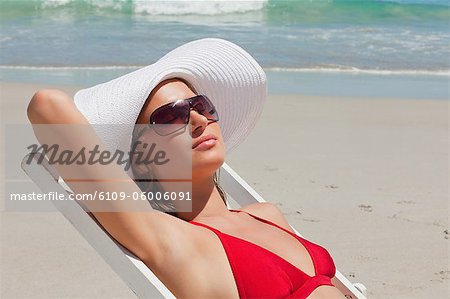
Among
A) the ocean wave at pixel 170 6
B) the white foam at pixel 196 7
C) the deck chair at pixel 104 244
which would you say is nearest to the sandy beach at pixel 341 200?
the deck chair at pixel 104 244

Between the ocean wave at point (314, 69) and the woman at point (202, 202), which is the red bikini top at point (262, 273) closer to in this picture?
the woman at point (202, 202)

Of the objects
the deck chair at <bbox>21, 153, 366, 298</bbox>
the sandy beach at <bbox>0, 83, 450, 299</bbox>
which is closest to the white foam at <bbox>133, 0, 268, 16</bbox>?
the sandy beach at <bbox>0, 83, 450, 299</bbox>

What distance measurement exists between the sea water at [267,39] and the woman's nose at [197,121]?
792cm

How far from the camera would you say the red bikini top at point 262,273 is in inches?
101

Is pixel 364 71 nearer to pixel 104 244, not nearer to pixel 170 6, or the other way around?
pixel 170 6

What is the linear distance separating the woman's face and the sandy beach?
66.4 inches

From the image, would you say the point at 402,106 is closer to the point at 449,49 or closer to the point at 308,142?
the point at 308,142

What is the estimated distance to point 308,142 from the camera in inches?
305

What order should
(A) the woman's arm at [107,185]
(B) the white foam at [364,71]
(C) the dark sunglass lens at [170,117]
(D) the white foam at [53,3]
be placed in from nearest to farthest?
(A) the woman's arm at [107,185], (C) the dark sunglass lens at [170,117], (B) the white foam at [364,71], (D) the white foam at [53,3]

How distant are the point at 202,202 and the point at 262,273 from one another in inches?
14.8

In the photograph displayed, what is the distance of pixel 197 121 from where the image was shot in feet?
9.08

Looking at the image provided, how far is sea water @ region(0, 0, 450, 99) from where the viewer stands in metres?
12.0

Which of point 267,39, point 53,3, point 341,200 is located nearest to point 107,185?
point 341,200

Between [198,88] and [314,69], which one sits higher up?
[198,88]
